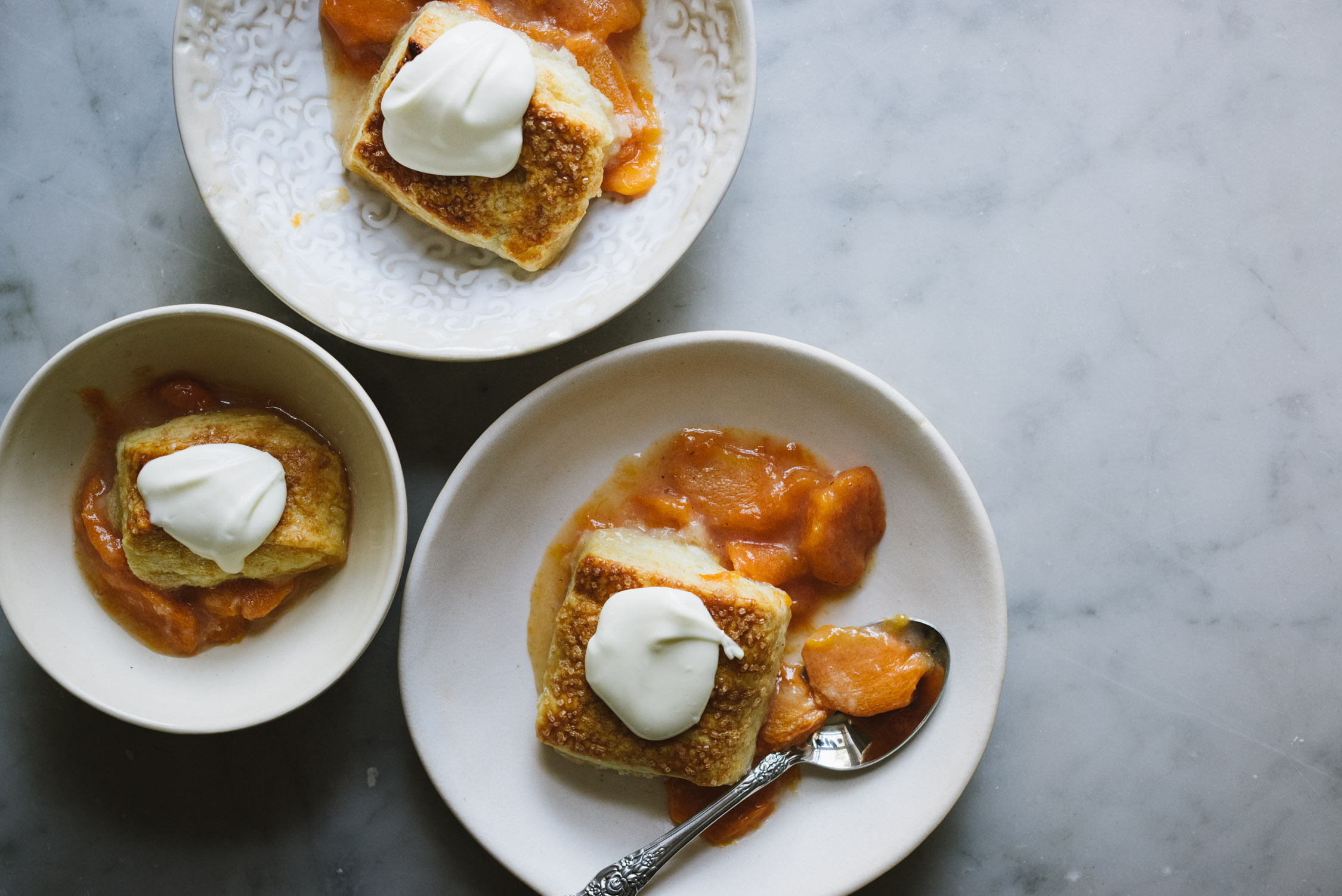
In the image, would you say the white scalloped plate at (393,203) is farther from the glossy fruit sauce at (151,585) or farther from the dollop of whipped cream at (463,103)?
the glossy fruit sauce at (151,585)

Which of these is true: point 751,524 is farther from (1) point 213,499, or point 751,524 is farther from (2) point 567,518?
(1) point 213,499

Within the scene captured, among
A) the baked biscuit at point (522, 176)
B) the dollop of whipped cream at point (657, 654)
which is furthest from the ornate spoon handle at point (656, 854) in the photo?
the baked biscuit at point (522, 176)

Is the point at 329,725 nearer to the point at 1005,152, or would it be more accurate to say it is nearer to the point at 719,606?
the point at 719,606

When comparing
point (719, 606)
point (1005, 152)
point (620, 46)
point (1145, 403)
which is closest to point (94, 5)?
point (620, 46)

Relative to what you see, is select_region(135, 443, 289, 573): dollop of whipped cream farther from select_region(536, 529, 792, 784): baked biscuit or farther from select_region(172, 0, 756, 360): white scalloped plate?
select_region(536, 529, 792, 784): baked biscuit

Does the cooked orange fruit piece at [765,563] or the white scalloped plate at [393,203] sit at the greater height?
the white scalloped plate at [393,203]

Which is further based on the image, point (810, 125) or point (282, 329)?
point (810, 125)

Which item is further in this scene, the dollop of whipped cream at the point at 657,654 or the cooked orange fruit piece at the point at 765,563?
the cooked orange fruit piece at the point at 765,563
